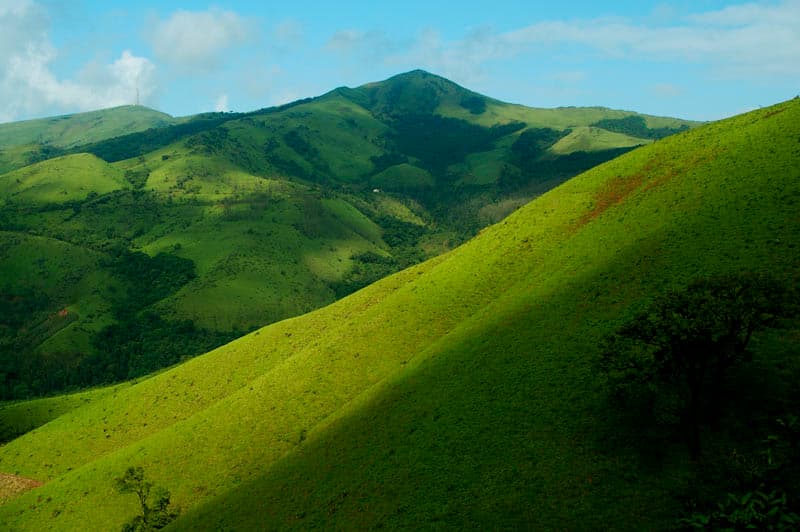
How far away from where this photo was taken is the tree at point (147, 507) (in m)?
61.8

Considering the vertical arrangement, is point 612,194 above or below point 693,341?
above

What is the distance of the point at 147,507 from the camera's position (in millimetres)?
67062

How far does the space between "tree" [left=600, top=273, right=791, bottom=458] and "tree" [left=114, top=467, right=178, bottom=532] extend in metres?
52.4

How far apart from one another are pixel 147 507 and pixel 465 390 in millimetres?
43227

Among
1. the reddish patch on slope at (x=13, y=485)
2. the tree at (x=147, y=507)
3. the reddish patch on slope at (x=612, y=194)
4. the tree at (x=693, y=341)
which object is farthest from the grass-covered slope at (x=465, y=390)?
the tree at (x=693, y=341)

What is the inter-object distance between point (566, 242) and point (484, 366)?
32.1m

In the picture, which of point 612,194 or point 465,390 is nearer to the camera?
point 465,390

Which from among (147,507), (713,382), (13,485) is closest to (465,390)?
(713,382)

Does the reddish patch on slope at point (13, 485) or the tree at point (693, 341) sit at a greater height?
the tree at point (693, 341)

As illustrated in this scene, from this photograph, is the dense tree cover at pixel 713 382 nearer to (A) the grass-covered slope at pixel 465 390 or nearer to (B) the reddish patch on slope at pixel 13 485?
(A) the grass-covered slope at pixel 465 390

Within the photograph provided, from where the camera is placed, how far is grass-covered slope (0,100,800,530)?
42.8 metres

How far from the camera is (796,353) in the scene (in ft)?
139

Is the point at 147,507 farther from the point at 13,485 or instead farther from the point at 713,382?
the point at 713,382

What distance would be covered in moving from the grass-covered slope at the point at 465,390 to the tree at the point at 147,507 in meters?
2.65
